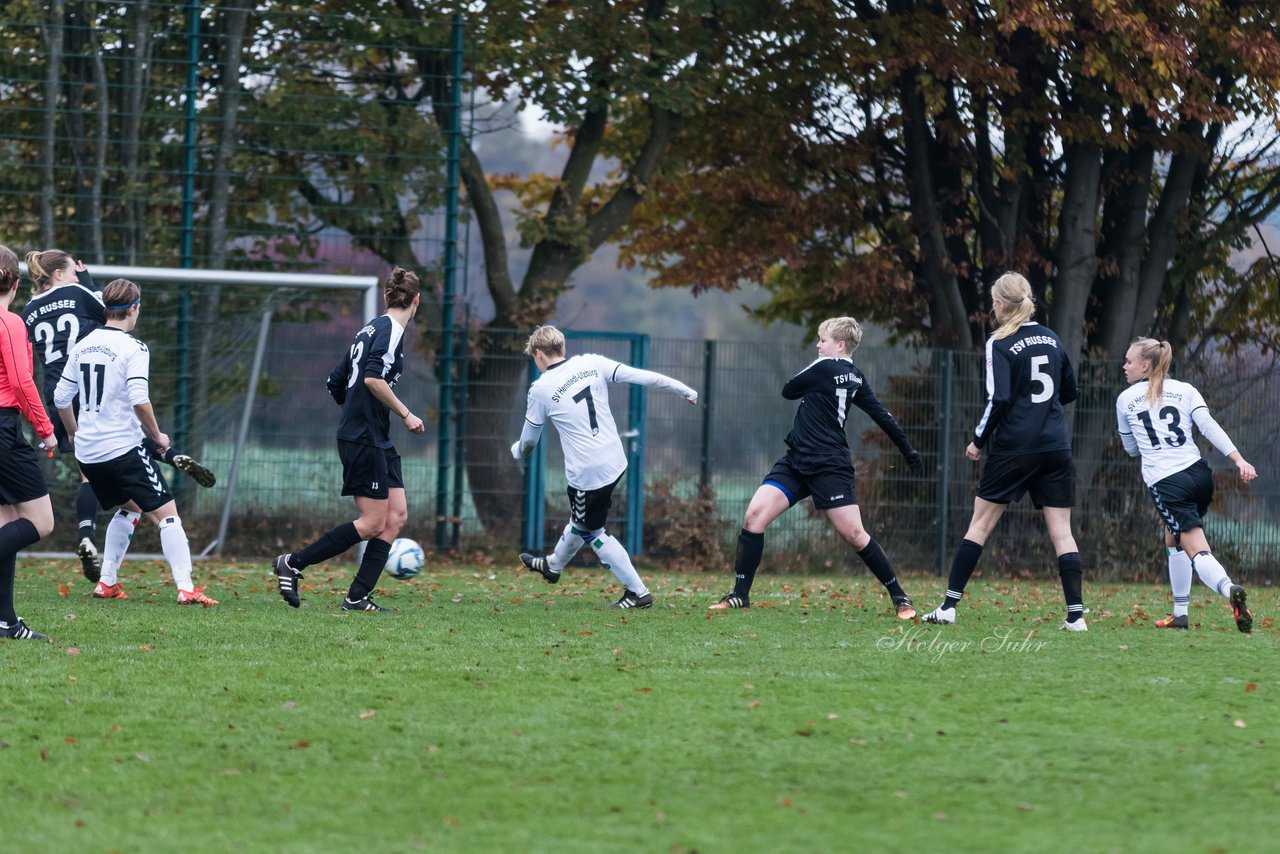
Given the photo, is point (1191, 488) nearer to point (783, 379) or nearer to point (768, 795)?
point (768, 795)

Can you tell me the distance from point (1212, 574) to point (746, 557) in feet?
9.21

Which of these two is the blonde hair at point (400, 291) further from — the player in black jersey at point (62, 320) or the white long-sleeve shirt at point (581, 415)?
the player in black jersey at point (62, 320)

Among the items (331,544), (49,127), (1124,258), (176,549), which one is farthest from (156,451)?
(1124,258)

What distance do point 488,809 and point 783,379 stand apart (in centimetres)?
1110

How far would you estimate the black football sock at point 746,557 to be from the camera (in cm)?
975

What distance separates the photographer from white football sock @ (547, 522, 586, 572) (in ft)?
31.6

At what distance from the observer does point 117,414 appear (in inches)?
359

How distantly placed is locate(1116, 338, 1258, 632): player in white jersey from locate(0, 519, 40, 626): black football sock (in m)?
6.10

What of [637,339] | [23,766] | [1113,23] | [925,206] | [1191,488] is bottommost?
[23,766]

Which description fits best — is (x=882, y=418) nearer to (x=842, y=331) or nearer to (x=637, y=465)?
(x=842, y=331)

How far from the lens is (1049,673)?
7.12m

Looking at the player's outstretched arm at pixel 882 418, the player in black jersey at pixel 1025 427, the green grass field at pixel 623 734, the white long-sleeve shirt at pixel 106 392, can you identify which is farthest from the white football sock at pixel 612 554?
the white long-sleeve shirt at pixel 106 392

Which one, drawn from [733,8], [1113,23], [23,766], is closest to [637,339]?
[733,8]

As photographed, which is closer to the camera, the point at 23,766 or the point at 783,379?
the point at 23,766
